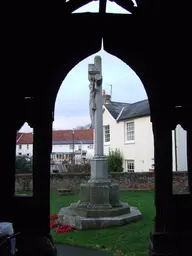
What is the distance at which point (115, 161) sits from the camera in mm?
20125

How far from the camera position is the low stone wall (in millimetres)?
13805

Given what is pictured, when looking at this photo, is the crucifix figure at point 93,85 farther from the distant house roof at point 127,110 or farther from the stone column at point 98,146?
the distant house roof at point 127,110

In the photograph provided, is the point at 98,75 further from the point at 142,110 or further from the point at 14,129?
the point at 142,110

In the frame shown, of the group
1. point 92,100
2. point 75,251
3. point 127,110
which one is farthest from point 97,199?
point 127,110

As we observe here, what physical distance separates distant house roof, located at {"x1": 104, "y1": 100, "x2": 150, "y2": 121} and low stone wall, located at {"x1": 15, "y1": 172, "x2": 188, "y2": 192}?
205 inches

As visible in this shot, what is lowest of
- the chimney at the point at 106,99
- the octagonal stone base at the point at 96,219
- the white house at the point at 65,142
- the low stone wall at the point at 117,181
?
the octagonal stone base at the point at 96,219

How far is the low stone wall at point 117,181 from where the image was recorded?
13.8 m

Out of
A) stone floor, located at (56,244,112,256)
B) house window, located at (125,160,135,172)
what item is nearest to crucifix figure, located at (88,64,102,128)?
stone floor, located at (56,244,112,256)

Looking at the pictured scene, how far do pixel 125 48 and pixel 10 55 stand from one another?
4.62ft

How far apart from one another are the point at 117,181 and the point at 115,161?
550cm

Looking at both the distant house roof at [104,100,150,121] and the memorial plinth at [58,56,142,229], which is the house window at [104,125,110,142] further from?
the memorial plinth at [58,56,142,229]

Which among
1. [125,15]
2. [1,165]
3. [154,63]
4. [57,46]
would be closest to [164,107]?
[154,63]

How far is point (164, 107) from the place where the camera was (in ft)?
12.0

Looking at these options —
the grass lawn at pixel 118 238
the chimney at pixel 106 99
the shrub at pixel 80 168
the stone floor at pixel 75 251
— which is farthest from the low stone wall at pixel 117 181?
the chimney at pixel 106 99
